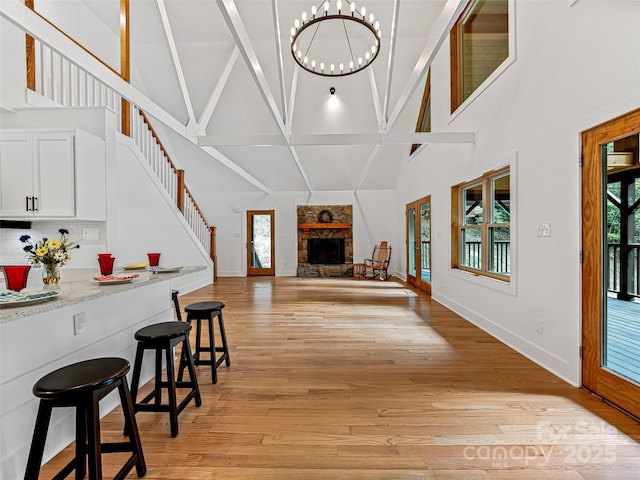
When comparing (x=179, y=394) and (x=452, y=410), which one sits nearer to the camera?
(x=452, y=410)

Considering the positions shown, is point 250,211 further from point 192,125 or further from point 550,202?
point 550,202

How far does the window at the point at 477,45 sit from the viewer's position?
3.76m

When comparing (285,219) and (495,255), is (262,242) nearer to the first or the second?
(285,219)

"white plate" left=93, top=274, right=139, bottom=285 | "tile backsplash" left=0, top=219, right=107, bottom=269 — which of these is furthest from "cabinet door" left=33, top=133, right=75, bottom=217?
"white plate" left=93, top=274, right=139, bottom=285

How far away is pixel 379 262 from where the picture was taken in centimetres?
893

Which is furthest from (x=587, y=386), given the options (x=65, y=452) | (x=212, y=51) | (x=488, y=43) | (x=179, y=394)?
(x=212, y=51)

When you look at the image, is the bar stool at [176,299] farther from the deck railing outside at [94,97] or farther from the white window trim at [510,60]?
the white window trim at [510,60]

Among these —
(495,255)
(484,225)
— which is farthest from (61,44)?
(495,255)

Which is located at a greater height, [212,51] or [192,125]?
[212,51]

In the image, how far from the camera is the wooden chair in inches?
340

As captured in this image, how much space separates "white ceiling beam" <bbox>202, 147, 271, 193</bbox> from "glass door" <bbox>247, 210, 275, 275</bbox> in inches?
32.7

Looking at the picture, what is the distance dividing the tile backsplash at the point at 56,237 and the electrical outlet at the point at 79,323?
80.8 inches

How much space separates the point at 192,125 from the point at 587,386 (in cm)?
523

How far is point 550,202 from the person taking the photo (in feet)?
9.14
